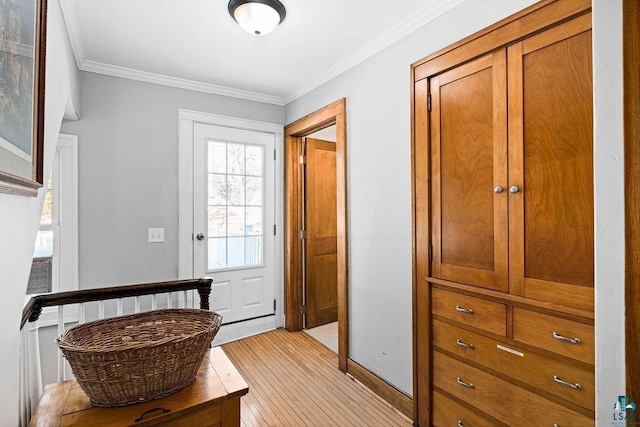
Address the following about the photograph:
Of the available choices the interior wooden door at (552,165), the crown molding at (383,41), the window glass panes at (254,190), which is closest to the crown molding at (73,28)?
the window glass panes at (254,190)

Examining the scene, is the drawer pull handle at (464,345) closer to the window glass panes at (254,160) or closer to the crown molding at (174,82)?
the window glass panes at (254,160)

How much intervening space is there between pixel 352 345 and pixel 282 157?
2052 millimetres

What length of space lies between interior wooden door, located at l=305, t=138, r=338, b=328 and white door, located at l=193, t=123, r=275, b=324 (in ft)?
1.28

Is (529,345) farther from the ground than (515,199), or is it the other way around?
(515,199)

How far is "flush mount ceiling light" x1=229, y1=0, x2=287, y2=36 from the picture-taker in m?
1.92

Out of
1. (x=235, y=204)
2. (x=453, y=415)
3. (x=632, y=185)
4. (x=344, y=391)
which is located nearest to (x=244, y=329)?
(x=235, y=204)

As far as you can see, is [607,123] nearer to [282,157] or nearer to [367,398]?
[367,398]

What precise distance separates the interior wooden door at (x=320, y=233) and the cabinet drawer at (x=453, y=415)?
194 cm

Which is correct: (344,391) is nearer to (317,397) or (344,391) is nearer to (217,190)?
(317,397)

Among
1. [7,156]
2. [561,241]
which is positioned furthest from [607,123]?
[7,156]

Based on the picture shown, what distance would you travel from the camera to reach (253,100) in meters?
3.55

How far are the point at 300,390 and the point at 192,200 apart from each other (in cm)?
188


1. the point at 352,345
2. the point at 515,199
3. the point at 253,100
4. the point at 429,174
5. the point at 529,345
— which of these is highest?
the point at 253,100

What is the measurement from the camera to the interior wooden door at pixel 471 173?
167 centimetres
